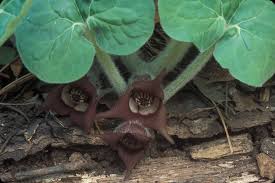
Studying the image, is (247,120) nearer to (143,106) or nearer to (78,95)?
(143,106)

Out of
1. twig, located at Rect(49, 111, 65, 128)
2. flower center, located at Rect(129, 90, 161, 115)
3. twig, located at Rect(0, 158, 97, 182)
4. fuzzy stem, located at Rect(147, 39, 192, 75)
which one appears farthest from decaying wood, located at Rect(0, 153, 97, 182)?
fuzzy stem, located at Rect(147, 39, 192, 75)

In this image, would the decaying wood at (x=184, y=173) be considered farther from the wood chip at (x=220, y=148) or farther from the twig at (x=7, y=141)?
the twig at (x=7, y=141)

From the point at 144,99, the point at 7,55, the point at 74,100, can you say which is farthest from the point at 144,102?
the point at 7,55

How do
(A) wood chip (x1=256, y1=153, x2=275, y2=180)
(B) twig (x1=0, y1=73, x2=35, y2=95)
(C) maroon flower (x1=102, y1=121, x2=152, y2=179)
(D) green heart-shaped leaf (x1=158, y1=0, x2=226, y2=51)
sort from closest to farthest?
1. (D) green heart-shaped leaf (x1=158, y1=0, x2=226, y2=51)
2. (C) maroon flower (x1=102, y1=121, x2=152, y2=179)
3. (A) wood chip (x1=256, y1=153, x2=275, y2=180)
4. (B) twig (x1=0, y1=73, x2=35, y2=95)

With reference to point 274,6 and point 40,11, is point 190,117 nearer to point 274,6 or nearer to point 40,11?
point 274,6

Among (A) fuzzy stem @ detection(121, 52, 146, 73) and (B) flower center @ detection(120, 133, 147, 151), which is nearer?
(B) flower center @ detection(120, 133, 147, 151)

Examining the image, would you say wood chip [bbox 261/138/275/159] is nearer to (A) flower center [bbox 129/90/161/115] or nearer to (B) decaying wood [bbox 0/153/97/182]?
(A) flower center [bbox 129/90/161/115]

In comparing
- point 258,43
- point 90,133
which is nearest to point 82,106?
point 90,133
